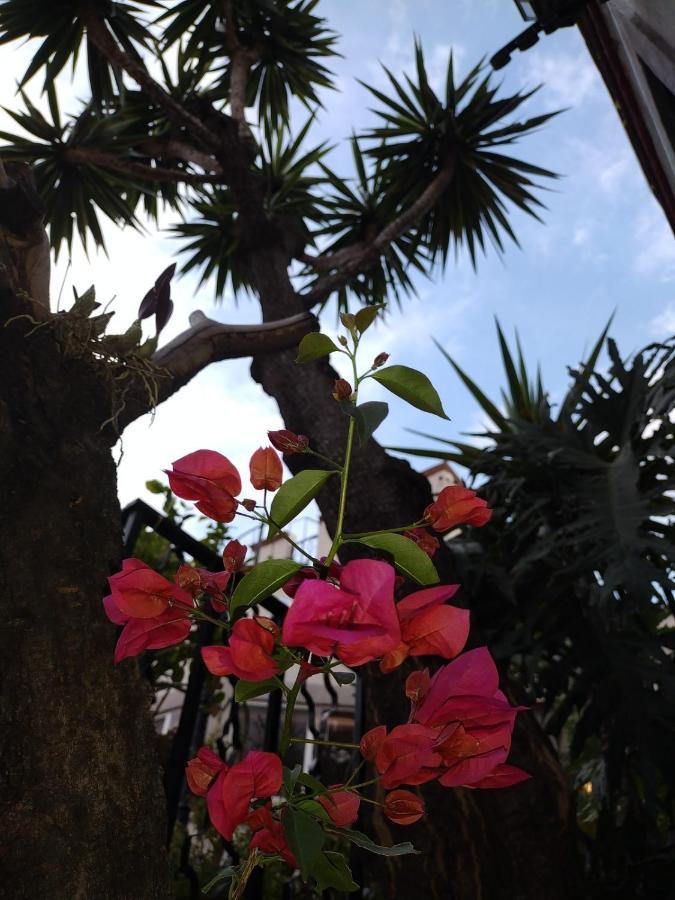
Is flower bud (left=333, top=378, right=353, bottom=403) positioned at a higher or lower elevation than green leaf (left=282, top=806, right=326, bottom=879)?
higher

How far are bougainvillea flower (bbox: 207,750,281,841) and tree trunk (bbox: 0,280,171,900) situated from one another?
22 cm

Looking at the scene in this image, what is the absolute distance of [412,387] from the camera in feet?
1.98

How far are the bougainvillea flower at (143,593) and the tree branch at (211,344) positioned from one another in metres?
0.79

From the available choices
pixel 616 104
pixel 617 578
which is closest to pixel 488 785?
pixel 617 578

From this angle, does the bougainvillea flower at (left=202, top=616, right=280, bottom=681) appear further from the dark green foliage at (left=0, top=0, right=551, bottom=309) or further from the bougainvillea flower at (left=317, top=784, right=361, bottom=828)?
the dark green foliage at (left=0, top=0, right=551, bottom=309)

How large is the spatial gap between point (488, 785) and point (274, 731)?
3.75ft

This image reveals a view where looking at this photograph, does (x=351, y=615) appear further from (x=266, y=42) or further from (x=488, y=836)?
(x=266, y=42)

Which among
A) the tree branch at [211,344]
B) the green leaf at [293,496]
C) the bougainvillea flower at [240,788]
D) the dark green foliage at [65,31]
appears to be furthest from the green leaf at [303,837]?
the dark green foliage at [65,31]

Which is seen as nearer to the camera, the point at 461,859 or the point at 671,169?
the point at 461,859

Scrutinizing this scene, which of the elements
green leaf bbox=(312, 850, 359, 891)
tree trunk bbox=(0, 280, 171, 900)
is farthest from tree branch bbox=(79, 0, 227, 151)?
green leaf bbox=(312, 850, 359, 891)

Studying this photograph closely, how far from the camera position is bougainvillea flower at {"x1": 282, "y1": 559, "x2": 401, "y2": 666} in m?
0.41

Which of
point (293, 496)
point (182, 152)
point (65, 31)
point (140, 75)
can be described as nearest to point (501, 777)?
point (293, 496)

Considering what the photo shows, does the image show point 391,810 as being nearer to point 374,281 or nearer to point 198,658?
point 198,658

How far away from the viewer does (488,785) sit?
0.55m
